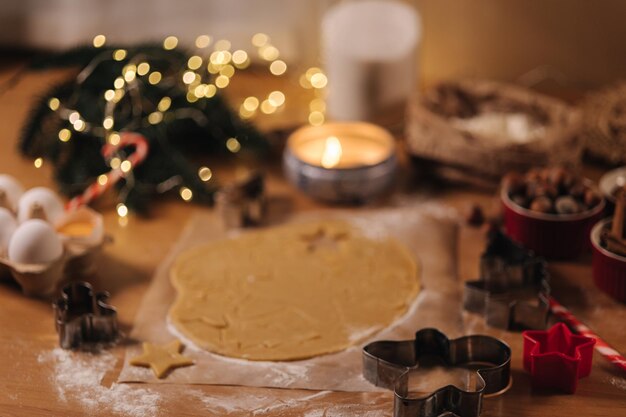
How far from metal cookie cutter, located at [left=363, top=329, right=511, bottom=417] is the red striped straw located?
0.37 feet

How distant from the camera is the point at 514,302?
1011mm

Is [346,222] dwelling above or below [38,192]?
below

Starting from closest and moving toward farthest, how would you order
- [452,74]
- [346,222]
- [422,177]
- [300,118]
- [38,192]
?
[38,192]
[346,222]
[422,177]
[300,118]
[452,74]

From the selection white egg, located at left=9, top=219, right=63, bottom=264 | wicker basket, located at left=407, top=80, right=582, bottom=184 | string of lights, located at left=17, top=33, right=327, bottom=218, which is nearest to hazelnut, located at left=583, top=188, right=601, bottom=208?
wicker basket, located at left=407, top=80, right=582, bottom=184

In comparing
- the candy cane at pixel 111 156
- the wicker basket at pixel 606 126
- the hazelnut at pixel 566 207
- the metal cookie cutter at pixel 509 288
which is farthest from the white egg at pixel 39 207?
the wicker basket at pixel 606 126

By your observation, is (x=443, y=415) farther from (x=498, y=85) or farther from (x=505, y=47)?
(x=505, y=47)

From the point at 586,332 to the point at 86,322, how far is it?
1.78 ft

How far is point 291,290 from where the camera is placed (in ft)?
3.61

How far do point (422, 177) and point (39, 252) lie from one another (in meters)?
0.58

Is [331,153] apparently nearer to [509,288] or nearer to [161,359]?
[509,288]

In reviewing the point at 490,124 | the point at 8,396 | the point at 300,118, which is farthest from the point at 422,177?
the point at 8,396

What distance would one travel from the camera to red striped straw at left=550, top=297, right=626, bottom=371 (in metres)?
0.96

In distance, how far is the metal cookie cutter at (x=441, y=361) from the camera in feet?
2.88

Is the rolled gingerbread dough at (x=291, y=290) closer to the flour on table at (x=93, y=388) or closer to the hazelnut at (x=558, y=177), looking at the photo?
the flour on table at (x=93, y=388)
